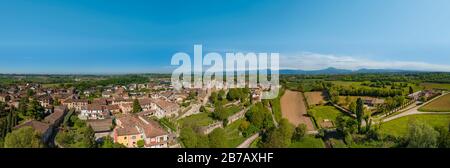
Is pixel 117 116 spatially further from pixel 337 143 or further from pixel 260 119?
pixel 337 143

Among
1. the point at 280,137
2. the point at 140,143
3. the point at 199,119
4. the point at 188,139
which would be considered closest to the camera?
the point at 188,139

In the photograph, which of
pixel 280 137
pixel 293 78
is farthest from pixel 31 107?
pixel 293 78

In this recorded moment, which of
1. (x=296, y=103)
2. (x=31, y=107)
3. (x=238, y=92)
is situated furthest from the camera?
(x=238, y=92)

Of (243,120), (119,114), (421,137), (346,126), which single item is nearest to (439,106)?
(346,126)

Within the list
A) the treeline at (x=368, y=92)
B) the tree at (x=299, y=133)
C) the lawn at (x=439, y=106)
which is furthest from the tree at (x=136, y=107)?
the lawn at (x=439, y=106)
